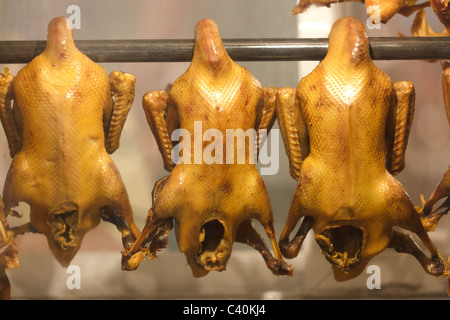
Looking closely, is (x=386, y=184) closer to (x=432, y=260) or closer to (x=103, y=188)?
(x=432, y=260)

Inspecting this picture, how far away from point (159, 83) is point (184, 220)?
686 mm

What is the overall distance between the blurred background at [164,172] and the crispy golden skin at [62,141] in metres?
0.34

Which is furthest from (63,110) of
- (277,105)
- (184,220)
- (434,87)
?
(434,87)

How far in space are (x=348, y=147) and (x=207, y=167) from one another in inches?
17.2

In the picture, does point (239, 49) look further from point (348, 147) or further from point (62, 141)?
point (62, 141)

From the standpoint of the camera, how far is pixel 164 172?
7.63 feet

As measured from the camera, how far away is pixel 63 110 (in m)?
1.69

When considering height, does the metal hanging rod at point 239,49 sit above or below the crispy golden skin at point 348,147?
above

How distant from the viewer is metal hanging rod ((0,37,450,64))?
1.74 meters

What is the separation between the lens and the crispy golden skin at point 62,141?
5.57ft
